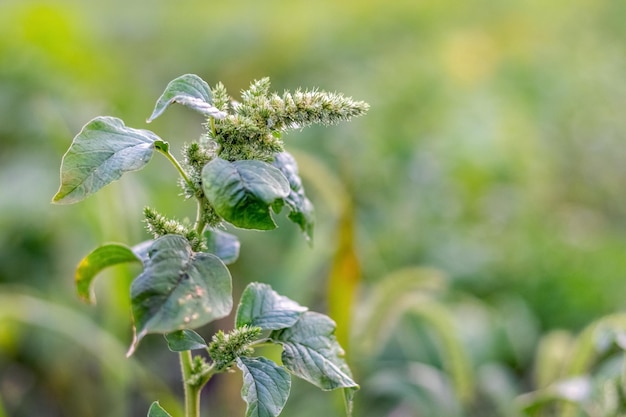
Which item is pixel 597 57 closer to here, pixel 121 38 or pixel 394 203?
pixel 394 203

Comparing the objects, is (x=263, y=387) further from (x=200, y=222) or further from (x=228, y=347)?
(x=200, y=222)

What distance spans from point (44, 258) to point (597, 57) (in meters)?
3.09

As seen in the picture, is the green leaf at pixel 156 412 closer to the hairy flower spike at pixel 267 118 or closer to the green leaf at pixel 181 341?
the green leaf at pixel 181 341

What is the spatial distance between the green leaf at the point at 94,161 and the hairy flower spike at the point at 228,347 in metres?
0.17

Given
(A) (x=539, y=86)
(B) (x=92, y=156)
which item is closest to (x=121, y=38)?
(A) (x=539, y=86)

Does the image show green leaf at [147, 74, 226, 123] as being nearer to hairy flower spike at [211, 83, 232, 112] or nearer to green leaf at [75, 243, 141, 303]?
hairy flower spike at [211, 83, 232, 112]

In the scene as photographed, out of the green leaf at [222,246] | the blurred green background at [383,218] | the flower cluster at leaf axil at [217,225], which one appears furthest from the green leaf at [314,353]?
the blurred green background at [383,218]

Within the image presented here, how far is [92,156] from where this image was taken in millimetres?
625

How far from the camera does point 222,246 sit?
0.81m

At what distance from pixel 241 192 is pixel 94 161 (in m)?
0.14

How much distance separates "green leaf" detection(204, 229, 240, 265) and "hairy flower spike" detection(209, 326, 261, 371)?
15 cm

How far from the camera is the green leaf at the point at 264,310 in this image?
0.71 meters

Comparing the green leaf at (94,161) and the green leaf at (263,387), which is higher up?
the green leaf at (94,161)

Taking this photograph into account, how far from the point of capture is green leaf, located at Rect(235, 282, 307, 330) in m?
0.71
